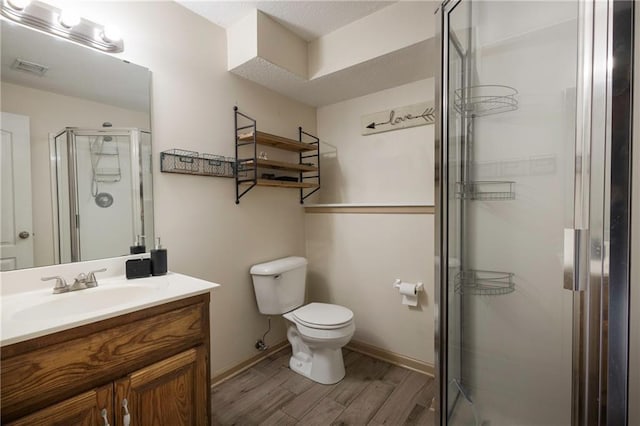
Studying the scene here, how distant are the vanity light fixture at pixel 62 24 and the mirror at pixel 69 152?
0.11 feet

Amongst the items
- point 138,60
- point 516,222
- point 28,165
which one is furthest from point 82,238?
point 516,222

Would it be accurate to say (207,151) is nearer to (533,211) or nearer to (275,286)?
(275,286)

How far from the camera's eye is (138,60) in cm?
157

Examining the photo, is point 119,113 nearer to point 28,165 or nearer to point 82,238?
point 28,165

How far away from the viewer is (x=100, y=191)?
1.44 meters

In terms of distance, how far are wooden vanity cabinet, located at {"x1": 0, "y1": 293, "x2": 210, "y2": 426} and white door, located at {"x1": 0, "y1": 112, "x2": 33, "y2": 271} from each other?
23.5 inches

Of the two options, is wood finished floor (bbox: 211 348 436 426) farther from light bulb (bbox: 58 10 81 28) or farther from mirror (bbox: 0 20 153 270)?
light bulb (bbox: 58 10 81 28)

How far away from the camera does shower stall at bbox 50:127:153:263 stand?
132 cm

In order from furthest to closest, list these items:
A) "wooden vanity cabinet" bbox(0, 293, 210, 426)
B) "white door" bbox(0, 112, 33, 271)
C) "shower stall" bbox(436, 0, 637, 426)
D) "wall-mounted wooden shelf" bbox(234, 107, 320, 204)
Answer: "wall-mounted wooden shelf" bbox(234, 107, 320, 204), "white door" bbox(0, 112, 33, 271), "wooden vanity cabinet" bbox(0, 293, 210, 426), "shower stall" bbox(436, 0, 637, 426)

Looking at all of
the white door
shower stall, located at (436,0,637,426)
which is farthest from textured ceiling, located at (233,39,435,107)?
the white door

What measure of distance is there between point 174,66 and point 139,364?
1566mm

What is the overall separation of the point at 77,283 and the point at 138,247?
325mm

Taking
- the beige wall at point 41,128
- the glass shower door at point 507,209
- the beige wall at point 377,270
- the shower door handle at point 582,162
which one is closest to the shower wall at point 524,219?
the glass shower door at point 507,209

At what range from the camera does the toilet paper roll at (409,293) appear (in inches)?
79.4
